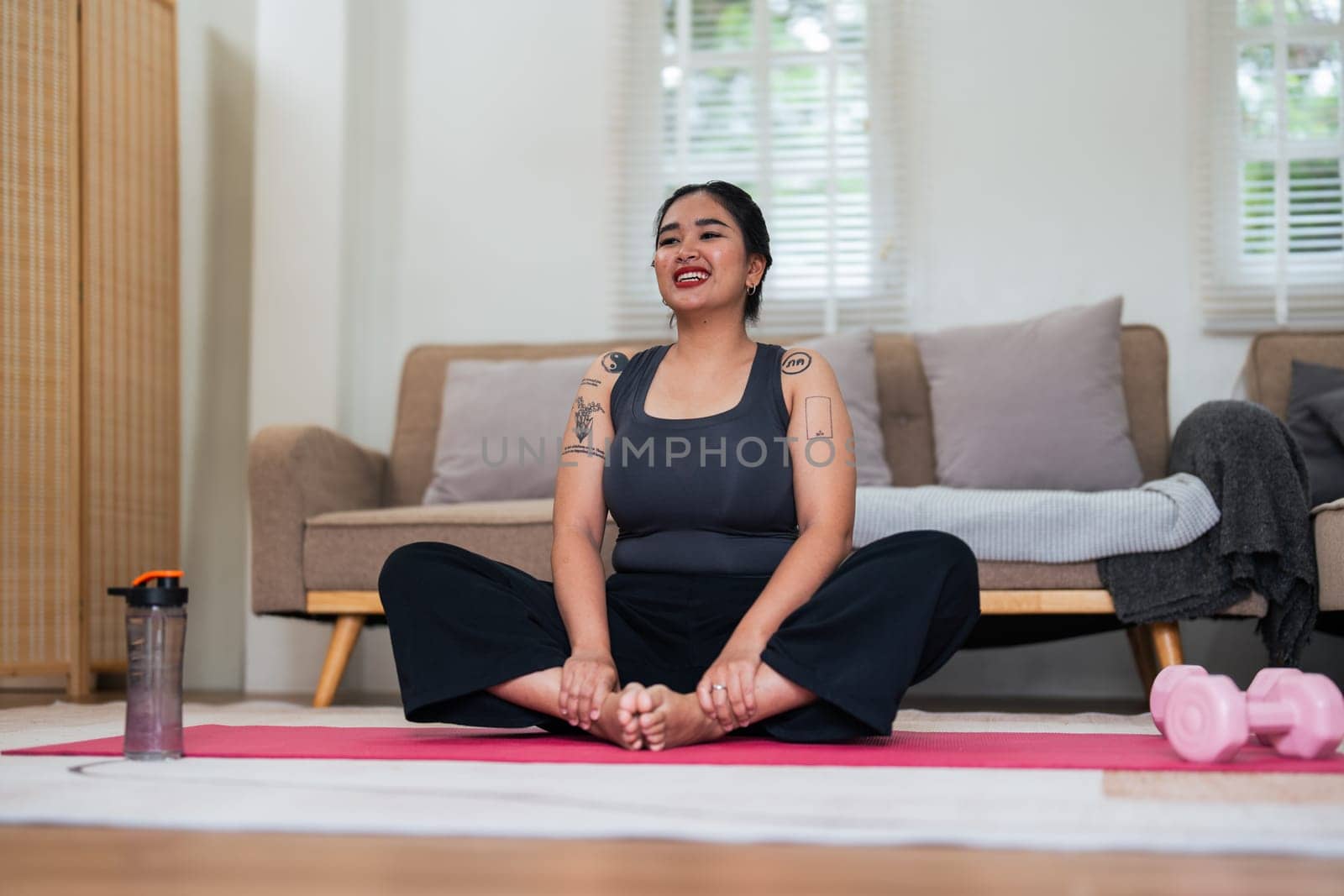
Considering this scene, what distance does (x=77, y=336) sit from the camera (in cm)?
342

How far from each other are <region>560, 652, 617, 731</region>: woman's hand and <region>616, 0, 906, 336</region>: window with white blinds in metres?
2.24

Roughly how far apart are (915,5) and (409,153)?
164 cm

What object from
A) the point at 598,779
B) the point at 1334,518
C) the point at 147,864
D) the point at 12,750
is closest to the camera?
the point at 147,864

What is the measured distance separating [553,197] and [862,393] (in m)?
1.29

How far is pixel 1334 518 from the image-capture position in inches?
97.8

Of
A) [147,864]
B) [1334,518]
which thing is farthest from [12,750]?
[1334,518]

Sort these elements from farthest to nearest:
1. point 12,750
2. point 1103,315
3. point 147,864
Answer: point 1103,315, point 12,750, point 147,864

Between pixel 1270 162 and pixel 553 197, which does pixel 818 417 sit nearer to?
pixel 553 197

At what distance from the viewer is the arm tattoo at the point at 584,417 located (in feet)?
6.87

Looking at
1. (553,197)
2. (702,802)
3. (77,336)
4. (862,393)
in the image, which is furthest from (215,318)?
(702,802)

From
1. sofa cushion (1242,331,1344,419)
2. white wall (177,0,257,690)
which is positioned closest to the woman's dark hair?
sofa cushion (1242,331,1344,419)

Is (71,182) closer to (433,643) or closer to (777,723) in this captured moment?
(433,643)

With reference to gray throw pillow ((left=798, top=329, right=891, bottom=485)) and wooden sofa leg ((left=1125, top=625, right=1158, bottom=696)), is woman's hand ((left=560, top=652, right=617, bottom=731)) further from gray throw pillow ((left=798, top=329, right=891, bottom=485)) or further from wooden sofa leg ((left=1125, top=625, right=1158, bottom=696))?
wooden sofa leg ((left=1125, top=625, right=1158, bottom=696))

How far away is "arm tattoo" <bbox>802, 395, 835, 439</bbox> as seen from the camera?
194 cm
